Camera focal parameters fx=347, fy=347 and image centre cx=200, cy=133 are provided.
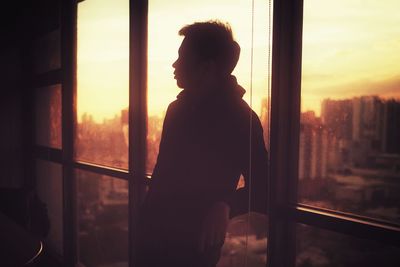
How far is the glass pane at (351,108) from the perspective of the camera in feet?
3.97

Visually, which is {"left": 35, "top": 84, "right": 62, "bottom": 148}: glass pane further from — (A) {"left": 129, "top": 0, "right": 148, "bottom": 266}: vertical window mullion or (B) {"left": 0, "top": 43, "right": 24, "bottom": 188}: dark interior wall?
(A) {"left": 129, "top": 0, "right": 148, "bottom": 266}: vertical window mullion

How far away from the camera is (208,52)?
1.39 metres

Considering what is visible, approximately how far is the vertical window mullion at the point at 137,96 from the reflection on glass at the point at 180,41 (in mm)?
61

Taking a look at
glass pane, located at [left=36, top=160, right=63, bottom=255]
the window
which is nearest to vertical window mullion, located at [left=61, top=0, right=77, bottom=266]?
glass pane, located at [left=36, top=160, right=63, bottom=255]

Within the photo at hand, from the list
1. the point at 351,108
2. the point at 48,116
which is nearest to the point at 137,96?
the point at 351,108

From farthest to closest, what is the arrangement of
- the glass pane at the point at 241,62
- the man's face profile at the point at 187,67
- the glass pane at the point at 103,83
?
the glass pane at the point at 103,83 → the glass pane at the point at 241,62 → the man's face profile at the point at 187,67

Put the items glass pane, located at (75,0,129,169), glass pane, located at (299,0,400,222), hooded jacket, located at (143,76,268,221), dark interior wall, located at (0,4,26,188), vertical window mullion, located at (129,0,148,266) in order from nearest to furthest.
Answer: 1. glass pane, located at (299,0,400,222)
2. hooded jacket, located at (143,76,268,221)
3. vertical window mullion, located at (129,0,148,266)
4. glass pane, located at (75,0,129,169)
5. dark interior wall, located at (0,4,26,188)

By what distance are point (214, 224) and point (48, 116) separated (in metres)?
3.37

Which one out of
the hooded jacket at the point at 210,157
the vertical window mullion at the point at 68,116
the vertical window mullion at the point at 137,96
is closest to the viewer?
the hooded jacket at the point at 210,157

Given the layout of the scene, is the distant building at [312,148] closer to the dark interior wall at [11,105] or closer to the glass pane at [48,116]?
the glass pane at [48,116]

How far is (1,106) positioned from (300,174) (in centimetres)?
424

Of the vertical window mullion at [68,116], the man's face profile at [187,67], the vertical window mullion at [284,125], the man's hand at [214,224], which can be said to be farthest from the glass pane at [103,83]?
the man's hand at [214,224]

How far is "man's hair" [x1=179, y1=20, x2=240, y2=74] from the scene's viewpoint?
4.54ft

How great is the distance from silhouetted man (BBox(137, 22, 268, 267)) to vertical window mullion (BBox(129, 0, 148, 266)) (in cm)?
95
